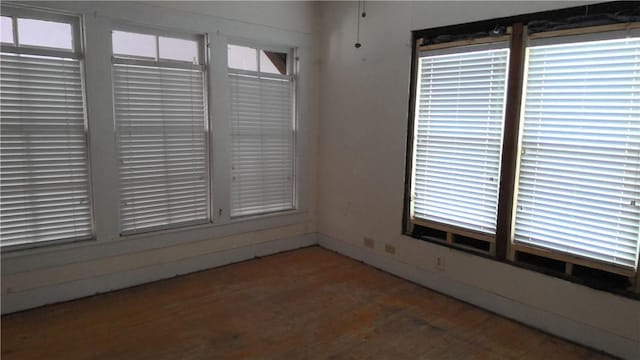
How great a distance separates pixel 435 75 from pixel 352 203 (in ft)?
5.59

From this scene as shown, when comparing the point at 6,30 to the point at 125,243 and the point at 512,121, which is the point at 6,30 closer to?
the point at 125,243

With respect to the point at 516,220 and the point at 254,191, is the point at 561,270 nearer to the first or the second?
the point at 516,220

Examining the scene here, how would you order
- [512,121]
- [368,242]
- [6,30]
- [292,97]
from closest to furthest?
[6,30]
[512,121]
[368,242]
[292,97]

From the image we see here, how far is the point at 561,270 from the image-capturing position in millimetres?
3219

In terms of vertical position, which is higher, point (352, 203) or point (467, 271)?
point (352, 203)

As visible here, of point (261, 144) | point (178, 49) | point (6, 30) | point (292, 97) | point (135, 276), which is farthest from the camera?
point (292, 97)

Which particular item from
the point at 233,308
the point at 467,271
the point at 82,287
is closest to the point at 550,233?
the point at 467,271

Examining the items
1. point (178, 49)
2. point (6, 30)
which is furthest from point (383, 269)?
point (6, 30)

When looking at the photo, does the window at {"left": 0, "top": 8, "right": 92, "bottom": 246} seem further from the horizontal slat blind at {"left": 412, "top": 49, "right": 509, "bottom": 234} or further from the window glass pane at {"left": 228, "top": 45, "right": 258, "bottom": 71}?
the horizontal slat blind at {"left": 412, "top": 49, "right": 509, "bottom": 234}

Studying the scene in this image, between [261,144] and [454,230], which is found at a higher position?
[261,144]

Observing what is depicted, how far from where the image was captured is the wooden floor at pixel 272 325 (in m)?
2.92

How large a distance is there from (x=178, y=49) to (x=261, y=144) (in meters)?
1.30

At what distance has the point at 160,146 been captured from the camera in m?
4.05

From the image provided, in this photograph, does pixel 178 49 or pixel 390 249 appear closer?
pixel 178 49
